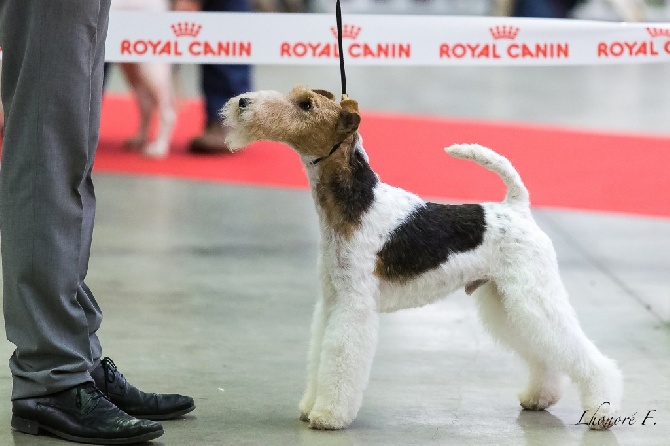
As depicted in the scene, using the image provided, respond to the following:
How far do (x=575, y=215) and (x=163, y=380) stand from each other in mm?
3202

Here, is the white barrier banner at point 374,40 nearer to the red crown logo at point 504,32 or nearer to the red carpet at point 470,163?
the red crown logo at point 504,32

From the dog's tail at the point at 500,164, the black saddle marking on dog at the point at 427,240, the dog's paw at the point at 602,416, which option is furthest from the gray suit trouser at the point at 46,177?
the dog's paw at the point at 602,416

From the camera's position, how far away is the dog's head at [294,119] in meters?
2.69

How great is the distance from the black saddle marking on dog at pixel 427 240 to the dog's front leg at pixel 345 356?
4.0 inches

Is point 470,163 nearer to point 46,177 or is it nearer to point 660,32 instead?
point 660,32

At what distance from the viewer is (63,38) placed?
255cm

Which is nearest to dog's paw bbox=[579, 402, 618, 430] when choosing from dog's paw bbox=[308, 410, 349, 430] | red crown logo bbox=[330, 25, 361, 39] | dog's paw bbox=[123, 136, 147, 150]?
dog's paw bbox=[308, 410, 349, 430]

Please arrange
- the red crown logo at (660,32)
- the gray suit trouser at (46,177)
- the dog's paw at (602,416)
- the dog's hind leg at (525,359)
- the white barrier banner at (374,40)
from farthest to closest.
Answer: the white barrier banner at (374,40) → the red crown logo at (660,32) → the dog's hind leg at (525,359) → the dog's paw at (602,416) → the gray suit trouser at (46,177)

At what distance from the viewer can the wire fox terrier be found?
2.82 metres

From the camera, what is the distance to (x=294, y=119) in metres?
2.73

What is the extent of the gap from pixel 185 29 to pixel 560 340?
7.88 feet

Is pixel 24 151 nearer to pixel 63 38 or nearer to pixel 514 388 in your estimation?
pixel 63 38

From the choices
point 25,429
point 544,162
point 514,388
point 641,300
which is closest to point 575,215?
point 544,162

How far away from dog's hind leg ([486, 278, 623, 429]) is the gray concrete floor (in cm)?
9
